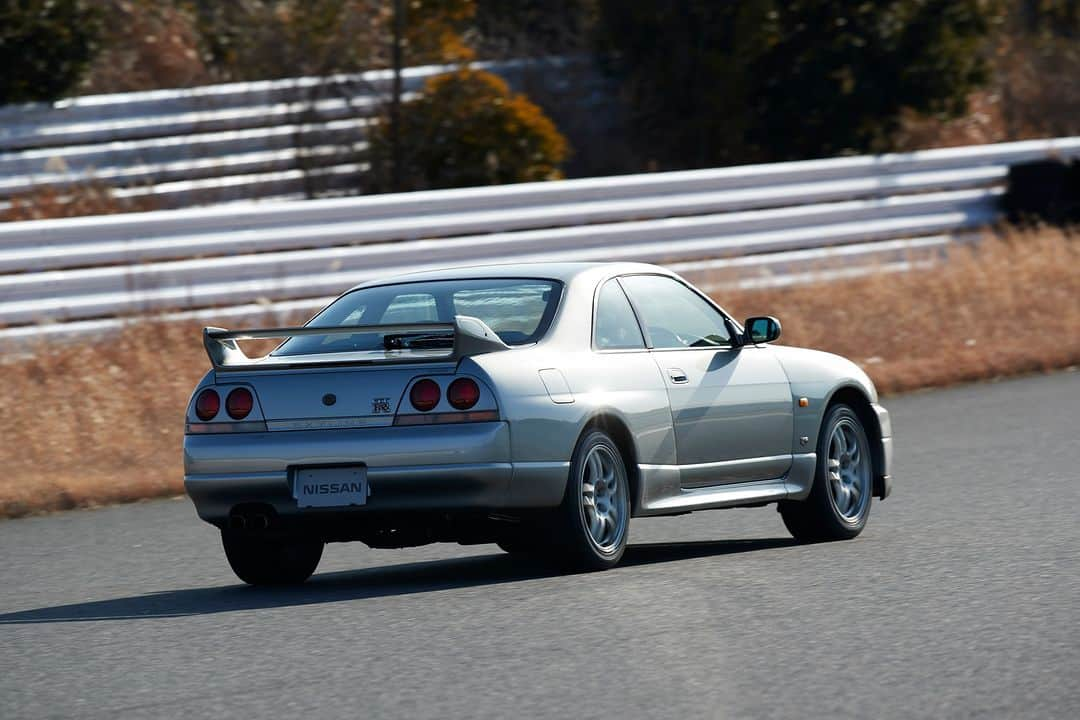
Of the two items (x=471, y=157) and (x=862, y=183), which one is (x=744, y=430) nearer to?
(x=471, y=157)

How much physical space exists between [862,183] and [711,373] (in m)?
12.8

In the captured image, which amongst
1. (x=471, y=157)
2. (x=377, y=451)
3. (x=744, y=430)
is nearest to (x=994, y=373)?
(x=471, y=157)

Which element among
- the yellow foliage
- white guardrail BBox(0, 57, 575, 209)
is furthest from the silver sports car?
white guardrail BBox(0, 57, 575, 209)

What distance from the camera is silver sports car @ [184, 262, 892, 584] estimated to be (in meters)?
8.26

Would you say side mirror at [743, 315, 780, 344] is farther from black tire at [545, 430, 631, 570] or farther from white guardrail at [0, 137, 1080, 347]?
white guardrail at [0, 137, 1080, 347]

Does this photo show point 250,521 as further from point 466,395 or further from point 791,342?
point 791,342

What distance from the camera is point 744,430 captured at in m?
9.72

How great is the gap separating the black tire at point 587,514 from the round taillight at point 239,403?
1.38 metres

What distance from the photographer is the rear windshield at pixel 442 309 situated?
29.2 feet

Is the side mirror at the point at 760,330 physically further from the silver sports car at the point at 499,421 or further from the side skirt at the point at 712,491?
the side skirt at the point at 712,491

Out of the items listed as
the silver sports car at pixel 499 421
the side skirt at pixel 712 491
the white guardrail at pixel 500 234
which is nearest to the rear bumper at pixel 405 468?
the silver sports car at pixel 499 421

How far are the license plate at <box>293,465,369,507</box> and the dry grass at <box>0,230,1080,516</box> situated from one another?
487 cm

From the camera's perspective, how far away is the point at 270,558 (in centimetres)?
902

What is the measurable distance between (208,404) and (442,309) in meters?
1.17
